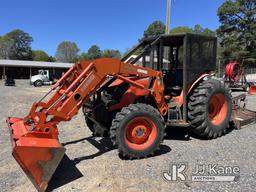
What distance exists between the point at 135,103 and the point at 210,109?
215 cm

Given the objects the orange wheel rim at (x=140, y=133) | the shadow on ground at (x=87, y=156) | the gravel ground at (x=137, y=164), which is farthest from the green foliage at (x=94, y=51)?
the orange wheel rim at (x=140, y=133)

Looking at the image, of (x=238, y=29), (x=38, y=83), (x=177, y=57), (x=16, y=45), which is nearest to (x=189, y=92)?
(x=177, y=57)

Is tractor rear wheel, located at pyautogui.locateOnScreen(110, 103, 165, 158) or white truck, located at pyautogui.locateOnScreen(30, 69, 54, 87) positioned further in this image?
white truck, located at pyautogui.locateOnScreen(30, 69, 54, 87)

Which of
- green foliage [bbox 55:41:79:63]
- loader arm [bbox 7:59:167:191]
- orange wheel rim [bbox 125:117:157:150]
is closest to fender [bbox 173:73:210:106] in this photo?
loader arm [bbox 7:59:167:191]

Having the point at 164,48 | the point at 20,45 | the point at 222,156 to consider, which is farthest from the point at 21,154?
the point at 20,45

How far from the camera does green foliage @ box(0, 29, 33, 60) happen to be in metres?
92.5

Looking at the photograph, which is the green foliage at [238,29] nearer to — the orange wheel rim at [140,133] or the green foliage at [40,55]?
the orange wheel rim at [140,133]

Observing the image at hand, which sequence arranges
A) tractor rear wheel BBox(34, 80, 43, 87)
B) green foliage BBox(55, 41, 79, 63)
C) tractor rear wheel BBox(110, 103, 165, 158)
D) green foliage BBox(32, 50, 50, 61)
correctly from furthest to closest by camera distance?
green foliage BBox(55, 41, 79, 63), green foliage BBox(32, 50, 50, 61), tractor rear wheel BBox(34, 80, 43, 87), tractor rear wheel BBox(110, 103, 165, 158)

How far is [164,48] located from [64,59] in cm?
11046

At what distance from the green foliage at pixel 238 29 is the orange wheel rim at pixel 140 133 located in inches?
1698

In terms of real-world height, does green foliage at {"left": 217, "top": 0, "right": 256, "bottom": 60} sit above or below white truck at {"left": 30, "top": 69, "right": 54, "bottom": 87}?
above

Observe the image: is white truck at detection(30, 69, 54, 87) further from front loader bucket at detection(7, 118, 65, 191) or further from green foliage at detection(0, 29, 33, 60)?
green foliage at detection(0, 29, 33, 60)

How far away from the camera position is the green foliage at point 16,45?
92.5m

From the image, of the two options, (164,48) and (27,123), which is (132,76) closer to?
(164,48)
